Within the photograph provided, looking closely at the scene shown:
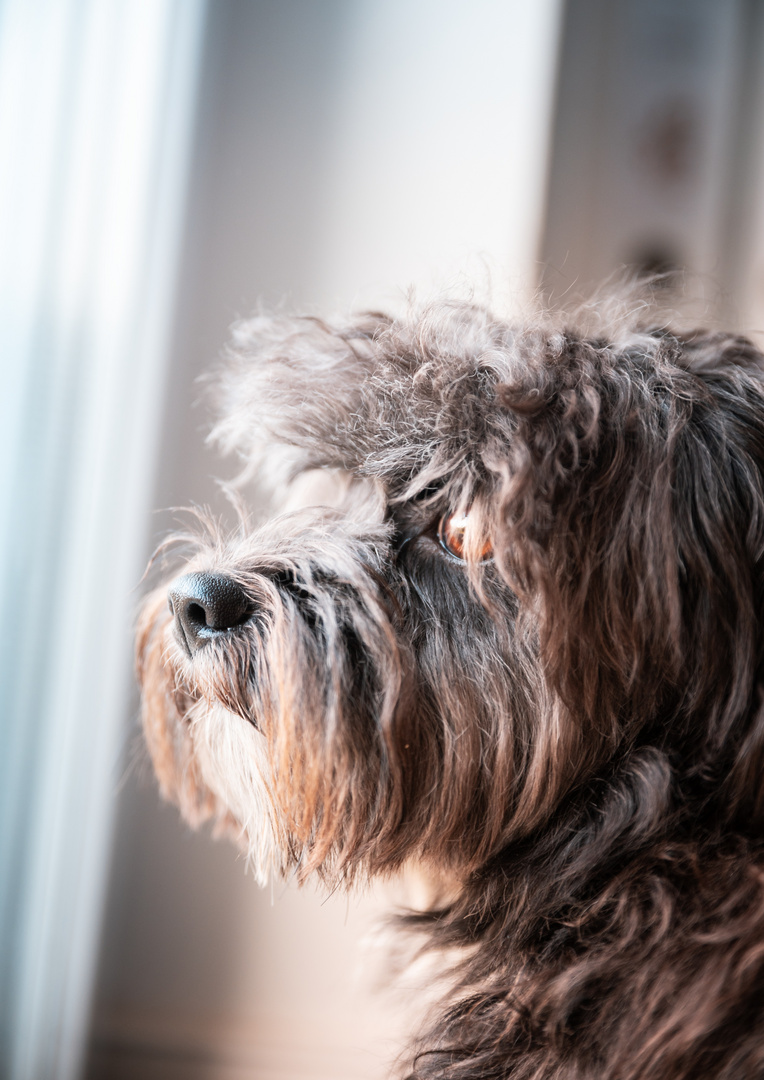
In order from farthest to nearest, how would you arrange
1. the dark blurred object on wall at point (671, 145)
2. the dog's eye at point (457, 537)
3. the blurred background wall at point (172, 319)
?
the dark blurred object on wall at point (671, 145), the blurred background wall at point (172, 319), the dog's eye at point (457, 537)

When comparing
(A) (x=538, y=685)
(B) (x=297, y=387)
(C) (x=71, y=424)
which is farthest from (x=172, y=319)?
(A) (x=538, y=685)

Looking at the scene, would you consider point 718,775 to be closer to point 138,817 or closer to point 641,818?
point 641,818

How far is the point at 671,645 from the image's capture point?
2.48ft

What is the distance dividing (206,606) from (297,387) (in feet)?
1.07

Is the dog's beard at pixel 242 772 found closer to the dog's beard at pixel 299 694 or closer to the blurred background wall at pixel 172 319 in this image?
the dog's beard at pixel 299 694

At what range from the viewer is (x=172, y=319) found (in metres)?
1.31

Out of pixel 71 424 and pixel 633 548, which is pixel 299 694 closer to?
pixel 633 548

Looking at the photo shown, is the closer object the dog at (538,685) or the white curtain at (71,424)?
the dog at (538,685)

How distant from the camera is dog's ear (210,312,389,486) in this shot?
96 centimetres

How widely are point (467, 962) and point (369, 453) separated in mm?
601

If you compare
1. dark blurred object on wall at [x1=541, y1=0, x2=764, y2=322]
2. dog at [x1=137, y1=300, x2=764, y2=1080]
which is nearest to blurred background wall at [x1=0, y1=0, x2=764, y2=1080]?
dark blurred object on wall at [x1=541, y1=0, x2=764, y2=322]

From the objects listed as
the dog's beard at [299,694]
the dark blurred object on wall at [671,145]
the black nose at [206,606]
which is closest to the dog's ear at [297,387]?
the dog's beard at [299,694]

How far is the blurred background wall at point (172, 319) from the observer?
42.4 inches

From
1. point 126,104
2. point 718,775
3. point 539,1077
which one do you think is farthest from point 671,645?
point 126,104
